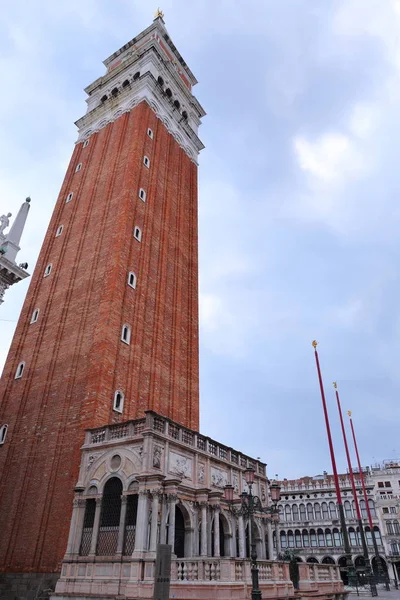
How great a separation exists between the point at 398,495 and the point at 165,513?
5941 cm

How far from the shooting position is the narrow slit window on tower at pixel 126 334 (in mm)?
25594

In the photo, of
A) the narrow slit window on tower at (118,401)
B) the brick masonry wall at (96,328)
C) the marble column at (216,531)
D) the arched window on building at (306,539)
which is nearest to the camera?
the marble column at (216,531)

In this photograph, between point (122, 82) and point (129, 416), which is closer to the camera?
point (129, 416)

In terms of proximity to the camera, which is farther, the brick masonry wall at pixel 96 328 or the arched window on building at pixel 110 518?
the brick masonry wall at pixel 96 328

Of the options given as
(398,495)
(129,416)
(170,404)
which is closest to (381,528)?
(398,495)

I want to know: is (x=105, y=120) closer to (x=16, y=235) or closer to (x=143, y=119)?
(x=143, y=119)

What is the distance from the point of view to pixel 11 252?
2116cm

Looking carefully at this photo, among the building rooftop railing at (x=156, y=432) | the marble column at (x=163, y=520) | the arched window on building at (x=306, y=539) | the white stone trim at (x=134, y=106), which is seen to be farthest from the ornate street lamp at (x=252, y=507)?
the arched window on building at (x=306, y=539)

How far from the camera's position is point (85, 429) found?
68.3ft

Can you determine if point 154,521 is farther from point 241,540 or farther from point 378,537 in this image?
point 378,537

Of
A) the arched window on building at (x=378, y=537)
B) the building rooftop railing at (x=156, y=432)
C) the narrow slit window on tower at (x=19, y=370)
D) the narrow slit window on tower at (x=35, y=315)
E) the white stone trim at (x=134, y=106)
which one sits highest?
the white stone trim at (x=134, y=106)

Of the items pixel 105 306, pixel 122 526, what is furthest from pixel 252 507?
pixel 105 306

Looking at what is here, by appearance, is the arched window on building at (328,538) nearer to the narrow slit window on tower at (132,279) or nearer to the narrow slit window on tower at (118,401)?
the narrow slit window on tower at (118,401)

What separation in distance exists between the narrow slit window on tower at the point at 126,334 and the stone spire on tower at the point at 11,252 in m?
6.85
